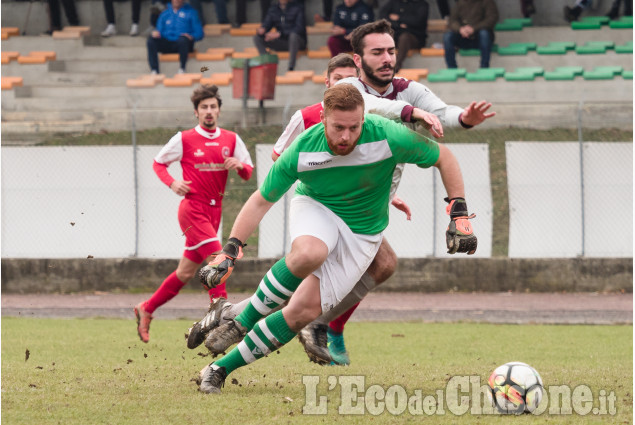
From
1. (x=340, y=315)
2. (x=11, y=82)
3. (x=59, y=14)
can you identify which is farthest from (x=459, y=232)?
(x=59, y=14)

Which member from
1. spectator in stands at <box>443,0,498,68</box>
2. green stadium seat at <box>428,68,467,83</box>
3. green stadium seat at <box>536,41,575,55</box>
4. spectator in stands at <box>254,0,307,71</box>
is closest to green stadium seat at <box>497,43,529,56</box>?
green stadium seat at <box>536,41,575,55</box>

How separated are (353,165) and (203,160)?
14.7 ft

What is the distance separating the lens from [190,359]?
926 cm

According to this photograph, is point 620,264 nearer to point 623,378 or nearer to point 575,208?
point 575,208

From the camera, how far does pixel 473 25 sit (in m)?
21.6

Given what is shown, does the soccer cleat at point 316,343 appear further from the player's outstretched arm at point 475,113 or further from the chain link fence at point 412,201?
the chain link fence at point 412,201

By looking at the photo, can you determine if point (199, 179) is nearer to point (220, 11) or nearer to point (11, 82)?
point (11, 82)

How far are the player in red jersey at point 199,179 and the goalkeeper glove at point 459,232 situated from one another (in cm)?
442

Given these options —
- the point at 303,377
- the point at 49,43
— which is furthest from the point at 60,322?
the point at 49,43

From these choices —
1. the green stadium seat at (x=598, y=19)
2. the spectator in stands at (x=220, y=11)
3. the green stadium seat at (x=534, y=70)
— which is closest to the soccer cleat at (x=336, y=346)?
the green stadium seat at (x=534, y=70)

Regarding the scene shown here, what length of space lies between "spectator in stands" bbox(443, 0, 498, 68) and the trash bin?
3.61 meters

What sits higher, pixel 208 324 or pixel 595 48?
pixel 595 48

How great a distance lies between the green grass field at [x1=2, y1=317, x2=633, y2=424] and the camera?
20.7 ft

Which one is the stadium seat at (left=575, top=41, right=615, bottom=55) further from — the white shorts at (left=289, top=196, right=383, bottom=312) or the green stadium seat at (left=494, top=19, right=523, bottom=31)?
the white shorts at (left=289, top=196, right=383, bottom=312)
